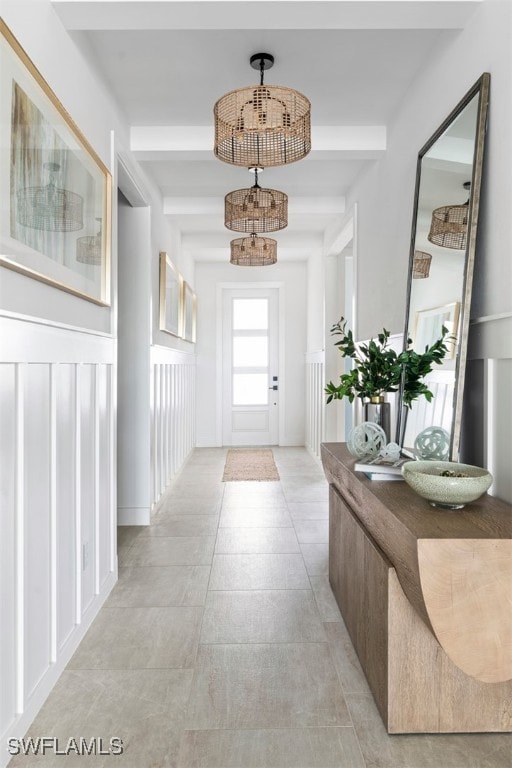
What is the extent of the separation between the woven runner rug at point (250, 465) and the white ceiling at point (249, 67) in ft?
8.93

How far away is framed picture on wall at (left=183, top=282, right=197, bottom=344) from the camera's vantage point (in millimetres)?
5828

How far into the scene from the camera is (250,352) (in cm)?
740

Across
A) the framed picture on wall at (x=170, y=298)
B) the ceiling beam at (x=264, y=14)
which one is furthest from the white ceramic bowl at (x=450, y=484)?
the framed picture on wall at (x=170, y=298)

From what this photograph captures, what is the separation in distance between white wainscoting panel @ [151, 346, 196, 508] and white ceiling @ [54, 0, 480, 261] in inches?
59.9

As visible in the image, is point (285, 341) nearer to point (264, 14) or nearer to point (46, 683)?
point (264, 14)

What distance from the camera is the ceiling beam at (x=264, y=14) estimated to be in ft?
6.25

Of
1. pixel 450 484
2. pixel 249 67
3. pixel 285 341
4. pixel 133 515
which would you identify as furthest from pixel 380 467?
pixel 285 341

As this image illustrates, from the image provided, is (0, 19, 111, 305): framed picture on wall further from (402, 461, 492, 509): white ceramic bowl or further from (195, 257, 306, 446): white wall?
(195, 257, 306, 446): white wall

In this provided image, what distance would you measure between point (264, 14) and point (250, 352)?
5.52m

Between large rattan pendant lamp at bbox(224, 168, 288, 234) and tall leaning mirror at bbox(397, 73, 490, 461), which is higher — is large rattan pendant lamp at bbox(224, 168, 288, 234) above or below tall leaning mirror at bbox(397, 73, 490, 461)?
above

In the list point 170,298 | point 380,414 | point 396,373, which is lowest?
point 380,414

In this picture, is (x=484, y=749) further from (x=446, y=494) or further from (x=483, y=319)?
(x=483, y=319)

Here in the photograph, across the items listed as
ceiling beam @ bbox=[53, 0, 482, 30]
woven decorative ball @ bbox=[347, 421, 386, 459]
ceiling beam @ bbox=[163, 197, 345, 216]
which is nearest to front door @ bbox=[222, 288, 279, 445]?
ceiling beam @ bbox=[163, 197, 345, 216]

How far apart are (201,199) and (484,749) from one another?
4209 mm
